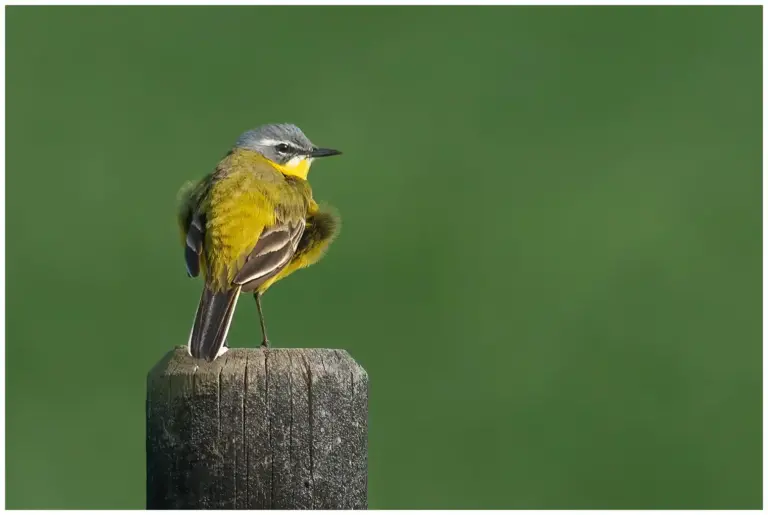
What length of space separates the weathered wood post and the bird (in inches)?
31.8

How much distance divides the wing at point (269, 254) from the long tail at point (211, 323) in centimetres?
16

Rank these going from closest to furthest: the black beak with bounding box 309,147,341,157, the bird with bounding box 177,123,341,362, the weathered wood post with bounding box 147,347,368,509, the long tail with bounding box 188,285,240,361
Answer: the weathered wood post with bounding box 147,347,368,509 < the long tail with bounding box 188,285,240,361 < the bird with bounding box 177,123,341,362 < the black beak with bounding box 309,147,341,157

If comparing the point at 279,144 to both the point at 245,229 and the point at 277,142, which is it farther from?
the point at 245,229

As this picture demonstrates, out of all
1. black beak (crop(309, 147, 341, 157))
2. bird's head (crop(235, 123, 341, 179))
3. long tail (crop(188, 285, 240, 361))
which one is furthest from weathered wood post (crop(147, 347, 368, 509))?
black beak (crop(309, 147, 341, 157))

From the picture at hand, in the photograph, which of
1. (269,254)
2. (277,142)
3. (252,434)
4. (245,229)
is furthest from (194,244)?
(252,434)

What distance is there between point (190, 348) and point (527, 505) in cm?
539

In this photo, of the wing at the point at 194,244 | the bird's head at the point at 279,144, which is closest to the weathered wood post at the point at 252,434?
the wing at the point at 194,244

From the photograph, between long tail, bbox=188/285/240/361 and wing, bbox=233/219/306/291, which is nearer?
long tail, bbox=188/285/240/361

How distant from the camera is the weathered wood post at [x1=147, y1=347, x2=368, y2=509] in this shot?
4.90 meters

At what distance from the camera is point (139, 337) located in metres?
11.0

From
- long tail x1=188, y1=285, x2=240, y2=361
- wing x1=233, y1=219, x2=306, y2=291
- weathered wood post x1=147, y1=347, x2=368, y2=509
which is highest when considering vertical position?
wing x1=233, y1=219, x2=306, y2=291

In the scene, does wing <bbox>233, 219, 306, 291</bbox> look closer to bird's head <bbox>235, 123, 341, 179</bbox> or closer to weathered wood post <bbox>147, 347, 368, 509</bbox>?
bird's head <bbox>235, 123, 341, 179</bbox>

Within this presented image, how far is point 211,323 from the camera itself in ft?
18.9

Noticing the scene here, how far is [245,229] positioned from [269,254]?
0.18m
